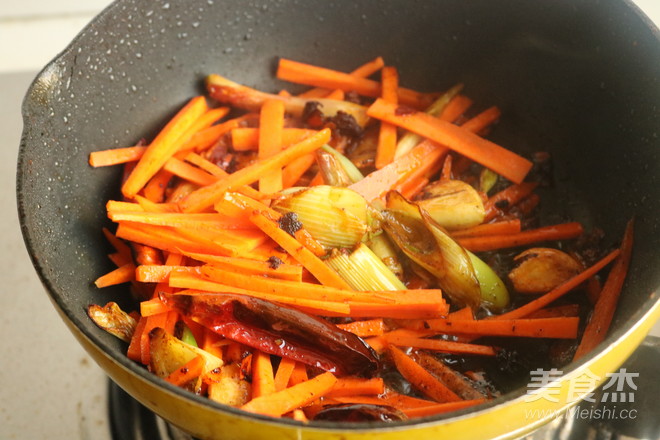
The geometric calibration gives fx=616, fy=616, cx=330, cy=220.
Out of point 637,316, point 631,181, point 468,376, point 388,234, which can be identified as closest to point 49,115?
point 388,234

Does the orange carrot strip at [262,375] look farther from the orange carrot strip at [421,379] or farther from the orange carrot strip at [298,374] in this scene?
the orange carrot strip at [421,379]

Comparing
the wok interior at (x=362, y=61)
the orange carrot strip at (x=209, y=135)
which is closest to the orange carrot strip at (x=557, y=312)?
the wok interior at (x=362, y=61)

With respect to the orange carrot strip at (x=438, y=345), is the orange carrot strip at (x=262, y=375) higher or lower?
lower

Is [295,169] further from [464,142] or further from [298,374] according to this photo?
[298,374]

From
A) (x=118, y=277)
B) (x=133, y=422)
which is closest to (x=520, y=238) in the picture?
(x=118, y=277)

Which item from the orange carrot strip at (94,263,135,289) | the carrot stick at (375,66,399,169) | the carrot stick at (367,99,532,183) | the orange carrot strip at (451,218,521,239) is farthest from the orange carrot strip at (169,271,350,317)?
the carrot stick at (367,99,532,183)

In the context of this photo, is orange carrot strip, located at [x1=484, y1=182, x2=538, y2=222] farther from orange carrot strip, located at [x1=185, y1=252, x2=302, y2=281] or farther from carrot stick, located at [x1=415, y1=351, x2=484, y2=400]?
orange carrot strip, located at [x1=185, y1=252, x2=302, y2=281]
